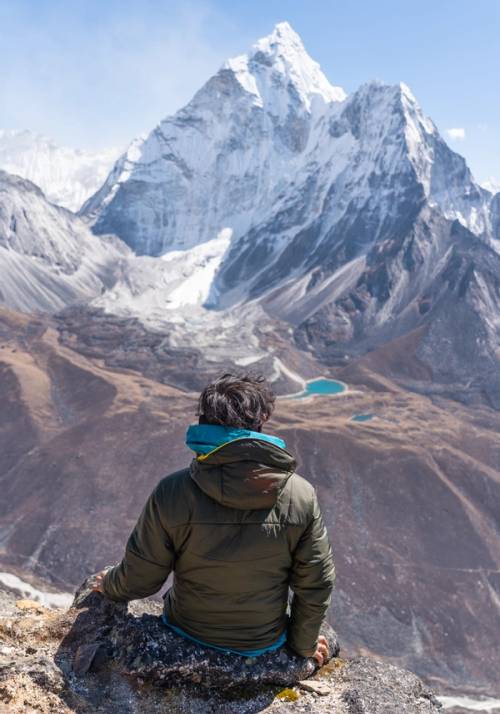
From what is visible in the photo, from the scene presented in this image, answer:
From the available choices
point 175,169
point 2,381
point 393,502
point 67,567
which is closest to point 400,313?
point 393,502

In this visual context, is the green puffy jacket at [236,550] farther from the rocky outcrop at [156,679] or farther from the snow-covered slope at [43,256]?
the snow-covered slope at [43,256]

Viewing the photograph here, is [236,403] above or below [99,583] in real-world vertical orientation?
above

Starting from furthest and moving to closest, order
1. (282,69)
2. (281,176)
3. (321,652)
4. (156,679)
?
(282,69) → (281,176) → (321,652) → (156,679)

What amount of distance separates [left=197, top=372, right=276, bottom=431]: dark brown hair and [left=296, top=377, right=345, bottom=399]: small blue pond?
6191cm

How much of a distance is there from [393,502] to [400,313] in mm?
46810

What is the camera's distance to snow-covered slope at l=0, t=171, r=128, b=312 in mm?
98562

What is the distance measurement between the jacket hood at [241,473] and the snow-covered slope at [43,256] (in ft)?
310

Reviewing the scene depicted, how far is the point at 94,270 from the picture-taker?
121 m

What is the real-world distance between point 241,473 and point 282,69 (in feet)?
643

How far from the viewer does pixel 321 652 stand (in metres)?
4.75

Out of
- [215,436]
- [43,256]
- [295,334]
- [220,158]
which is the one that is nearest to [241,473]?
[215,436]

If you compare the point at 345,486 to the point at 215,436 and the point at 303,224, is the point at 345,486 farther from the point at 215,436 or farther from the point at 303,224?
the point at 303,224

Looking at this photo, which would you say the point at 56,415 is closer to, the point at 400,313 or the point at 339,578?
the point at 339,578

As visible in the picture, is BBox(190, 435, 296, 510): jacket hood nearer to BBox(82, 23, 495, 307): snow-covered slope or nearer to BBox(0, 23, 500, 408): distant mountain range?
BBox(0, 23, 500, 408): distant mountain range
